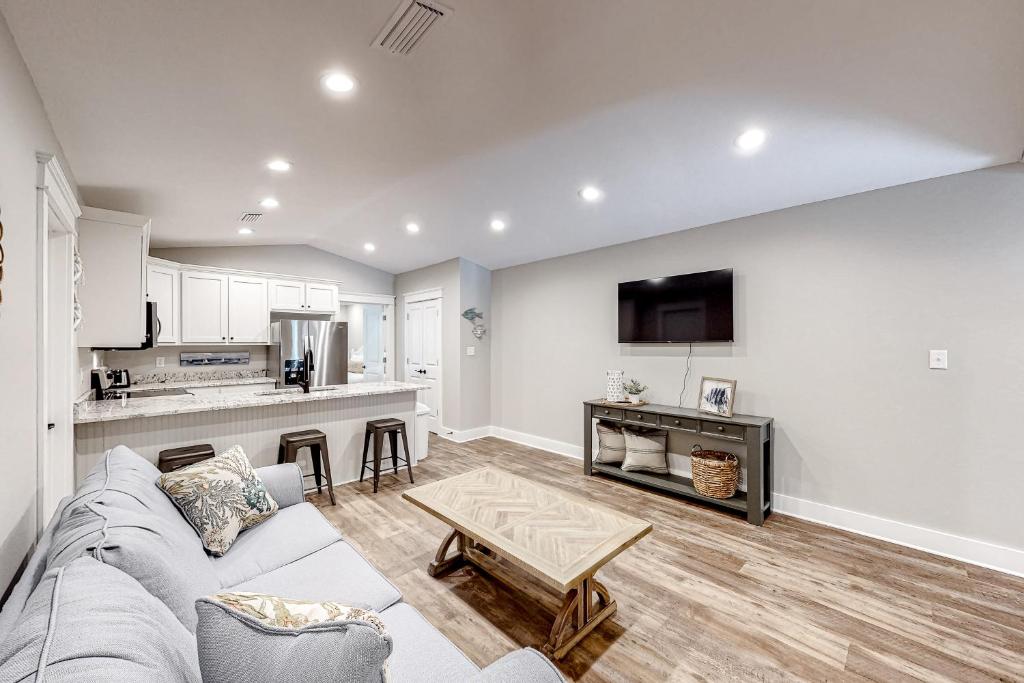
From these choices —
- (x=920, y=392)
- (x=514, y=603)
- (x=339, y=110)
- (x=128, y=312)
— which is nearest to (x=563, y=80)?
(x=339, y=110)

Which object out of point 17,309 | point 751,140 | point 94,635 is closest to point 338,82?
point 17,309

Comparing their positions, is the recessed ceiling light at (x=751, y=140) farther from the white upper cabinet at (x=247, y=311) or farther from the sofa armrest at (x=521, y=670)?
the white upper cabinet at (x=247, y=311)

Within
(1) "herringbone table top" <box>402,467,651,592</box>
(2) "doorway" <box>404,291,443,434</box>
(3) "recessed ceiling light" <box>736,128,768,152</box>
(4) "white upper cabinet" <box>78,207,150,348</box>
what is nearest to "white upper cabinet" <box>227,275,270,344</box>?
(2) "doorway" <box>404,291,443,434</box>

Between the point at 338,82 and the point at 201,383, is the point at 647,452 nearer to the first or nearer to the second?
the point at 338,82

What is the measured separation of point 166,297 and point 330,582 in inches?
180

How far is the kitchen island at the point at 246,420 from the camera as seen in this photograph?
2.76 metres

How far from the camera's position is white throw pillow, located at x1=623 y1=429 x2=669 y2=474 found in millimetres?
4008

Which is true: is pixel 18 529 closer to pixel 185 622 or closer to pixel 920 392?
pixel 185 622

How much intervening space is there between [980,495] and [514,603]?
3.01 meters

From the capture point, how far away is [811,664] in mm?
1854

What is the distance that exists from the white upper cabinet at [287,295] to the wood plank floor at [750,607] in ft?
10.9

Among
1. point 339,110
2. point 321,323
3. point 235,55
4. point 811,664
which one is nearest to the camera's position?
point 235,55

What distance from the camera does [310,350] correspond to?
512 centimetres

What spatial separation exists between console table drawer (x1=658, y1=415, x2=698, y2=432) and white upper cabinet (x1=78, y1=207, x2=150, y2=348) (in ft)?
13.9
